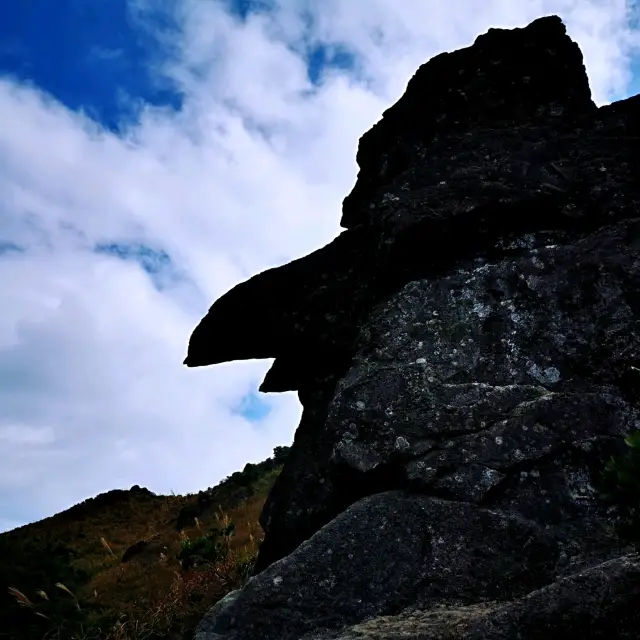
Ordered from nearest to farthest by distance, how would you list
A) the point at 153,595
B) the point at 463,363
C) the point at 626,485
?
the point at 626,485 → the point at 463,363 → the point at 153,595

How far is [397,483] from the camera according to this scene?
5.47m

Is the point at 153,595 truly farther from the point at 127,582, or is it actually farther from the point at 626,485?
the point at 626,485

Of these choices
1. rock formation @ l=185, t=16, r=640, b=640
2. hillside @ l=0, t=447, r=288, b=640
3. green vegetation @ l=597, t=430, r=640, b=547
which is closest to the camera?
green vegetation @ l=597, t=430, r=640, b=547

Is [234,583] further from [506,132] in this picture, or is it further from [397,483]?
[506,132]

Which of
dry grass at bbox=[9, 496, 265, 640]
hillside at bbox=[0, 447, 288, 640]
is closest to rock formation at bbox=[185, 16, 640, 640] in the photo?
dry grass at bbox=[9, 496, 265, 640]

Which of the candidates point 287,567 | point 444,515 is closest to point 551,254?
point 444,515

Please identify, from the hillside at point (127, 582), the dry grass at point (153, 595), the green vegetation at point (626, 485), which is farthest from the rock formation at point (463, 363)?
the hillside at point (127, 582)

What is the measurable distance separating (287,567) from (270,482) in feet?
70.2

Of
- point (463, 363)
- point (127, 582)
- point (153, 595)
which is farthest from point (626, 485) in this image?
point (127, 582)

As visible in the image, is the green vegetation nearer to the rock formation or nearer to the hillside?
the rock formation

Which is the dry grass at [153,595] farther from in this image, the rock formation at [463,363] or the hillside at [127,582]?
the rock formation at [463,363]

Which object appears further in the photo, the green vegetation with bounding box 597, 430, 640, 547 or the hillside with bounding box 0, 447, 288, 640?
the hillside with bounding box 0, 447, 288, 640

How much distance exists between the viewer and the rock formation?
4469mm

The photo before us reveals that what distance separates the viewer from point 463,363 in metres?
6.29
